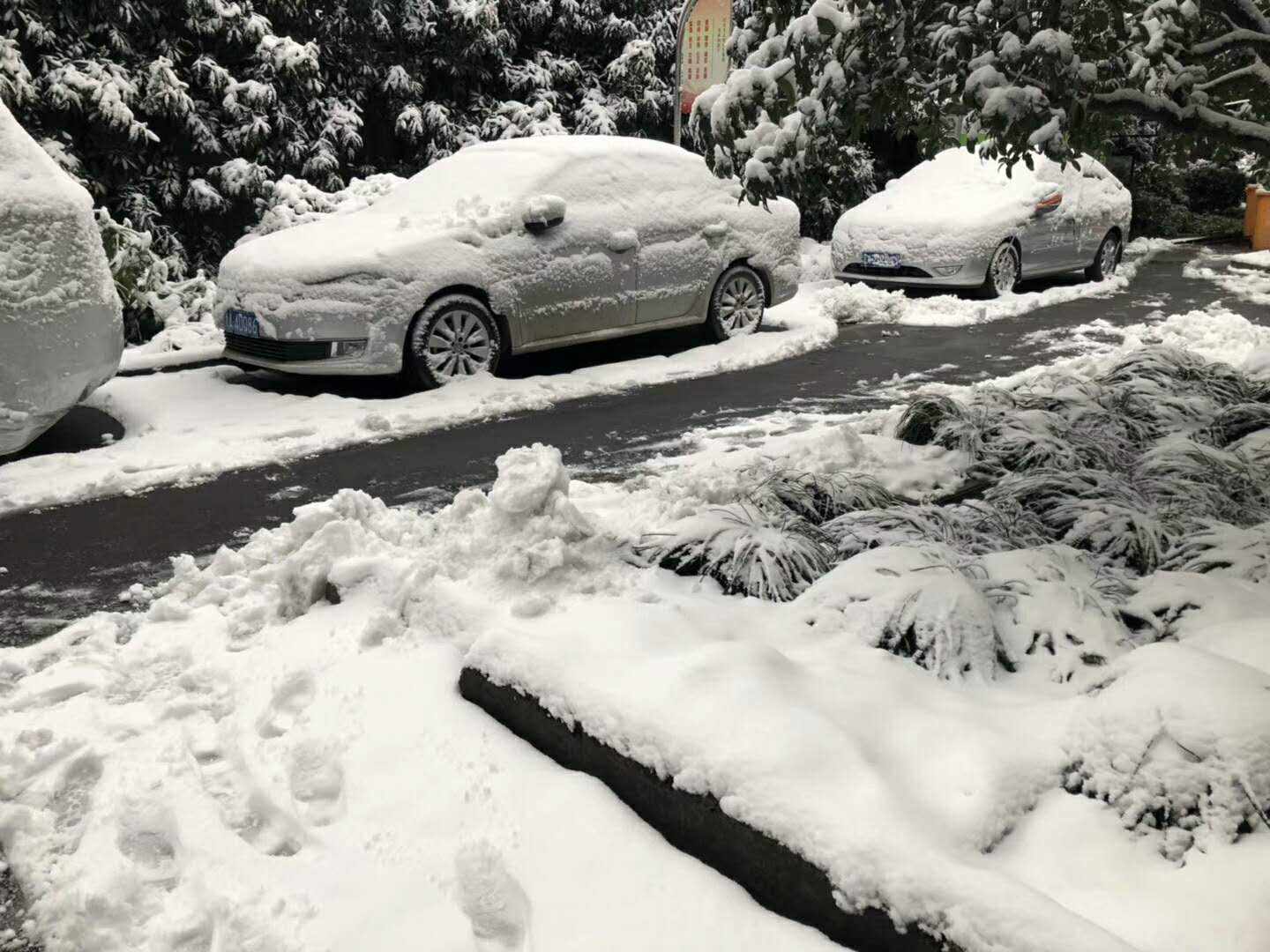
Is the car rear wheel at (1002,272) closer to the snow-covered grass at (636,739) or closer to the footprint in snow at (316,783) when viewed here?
the snow-covered grass at (636,739)

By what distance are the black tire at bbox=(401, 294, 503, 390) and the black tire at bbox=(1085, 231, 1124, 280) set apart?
925 cm

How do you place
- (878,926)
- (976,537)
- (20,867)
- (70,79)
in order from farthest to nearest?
(70,79), (976,537), (20,867), (878,926)

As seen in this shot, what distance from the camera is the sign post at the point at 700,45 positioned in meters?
12.6

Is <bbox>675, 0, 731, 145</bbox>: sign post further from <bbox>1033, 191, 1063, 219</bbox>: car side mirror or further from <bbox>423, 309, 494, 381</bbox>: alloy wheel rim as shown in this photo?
<bbox>423, 309, 494, 381</bbox>: alloy wheel rim

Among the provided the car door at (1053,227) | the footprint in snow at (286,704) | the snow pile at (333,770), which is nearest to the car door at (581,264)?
the snow pile at (333,770)

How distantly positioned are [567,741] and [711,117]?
2803 mm

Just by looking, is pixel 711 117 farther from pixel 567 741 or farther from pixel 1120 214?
pixel 1120 214

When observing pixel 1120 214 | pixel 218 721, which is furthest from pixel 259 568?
pixel 1120 214

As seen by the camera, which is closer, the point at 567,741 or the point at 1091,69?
the point at 567,741

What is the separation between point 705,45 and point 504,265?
6.22m

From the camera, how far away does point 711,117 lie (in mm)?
4566

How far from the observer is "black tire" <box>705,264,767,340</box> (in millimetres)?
9602

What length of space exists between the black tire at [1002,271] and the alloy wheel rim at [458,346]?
669 centimetres

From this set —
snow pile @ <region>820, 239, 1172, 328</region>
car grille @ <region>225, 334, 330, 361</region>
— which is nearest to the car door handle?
car grille @ <region>225, 334, 330, 361</region>
